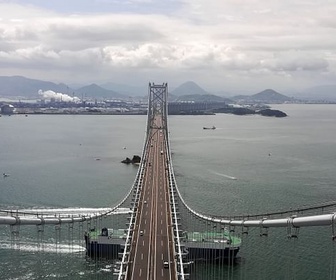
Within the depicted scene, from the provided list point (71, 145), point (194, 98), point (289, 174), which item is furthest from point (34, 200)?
point (194, 98)

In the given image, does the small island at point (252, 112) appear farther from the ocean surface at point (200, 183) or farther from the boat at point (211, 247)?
the boat at point (211, 247)

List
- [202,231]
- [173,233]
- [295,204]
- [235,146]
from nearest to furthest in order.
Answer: [173,233]
[202,231]
[295,204]
[235,146]

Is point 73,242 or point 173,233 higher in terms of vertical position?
point 173,233

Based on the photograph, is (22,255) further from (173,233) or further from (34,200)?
(34,200)

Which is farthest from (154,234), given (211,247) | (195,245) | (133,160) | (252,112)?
(252,112)

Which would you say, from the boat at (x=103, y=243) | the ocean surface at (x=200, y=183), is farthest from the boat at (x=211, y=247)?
the boat at (x=103, y=243)

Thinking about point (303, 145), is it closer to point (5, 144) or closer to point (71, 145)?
point (71, 145)

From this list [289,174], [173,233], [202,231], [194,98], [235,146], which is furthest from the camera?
[194,98]

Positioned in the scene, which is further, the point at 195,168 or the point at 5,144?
the point at 5,144
